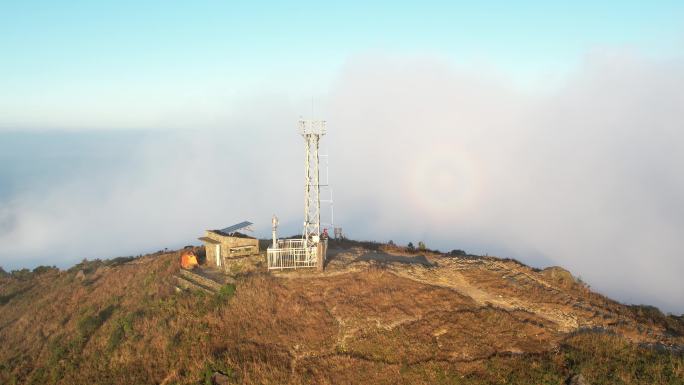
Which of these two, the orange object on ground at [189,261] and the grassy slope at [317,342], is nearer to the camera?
the grassy slope at [317,342]

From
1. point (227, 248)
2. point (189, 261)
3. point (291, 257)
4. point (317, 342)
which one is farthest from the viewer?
point (189, 261)

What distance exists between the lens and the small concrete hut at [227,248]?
23.7 meters

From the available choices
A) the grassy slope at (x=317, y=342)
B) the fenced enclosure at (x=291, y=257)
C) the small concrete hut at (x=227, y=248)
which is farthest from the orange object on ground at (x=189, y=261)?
the fenced enclosure at (x=291, y=257)

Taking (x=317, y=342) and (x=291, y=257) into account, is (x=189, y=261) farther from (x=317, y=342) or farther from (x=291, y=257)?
(x=317, y=342)

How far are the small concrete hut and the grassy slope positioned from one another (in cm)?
274

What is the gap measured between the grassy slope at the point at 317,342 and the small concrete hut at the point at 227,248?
2.74 m

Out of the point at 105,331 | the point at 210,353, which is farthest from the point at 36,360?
the point at 210,353

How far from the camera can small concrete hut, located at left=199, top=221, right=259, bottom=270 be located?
77.6 feet

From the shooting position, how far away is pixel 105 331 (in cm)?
2027

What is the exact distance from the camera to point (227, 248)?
23.7m

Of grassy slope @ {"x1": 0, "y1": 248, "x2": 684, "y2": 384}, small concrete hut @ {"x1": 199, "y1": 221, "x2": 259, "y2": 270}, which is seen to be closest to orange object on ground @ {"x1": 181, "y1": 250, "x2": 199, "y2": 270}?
small concrete hut @ {"x1": 199, "y1": 221, "x2": 259, "y2": 270}

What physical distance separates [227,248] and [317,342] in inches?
375

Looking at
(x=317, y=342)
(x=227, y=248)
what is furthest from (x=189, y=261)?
(x=317, y=342)

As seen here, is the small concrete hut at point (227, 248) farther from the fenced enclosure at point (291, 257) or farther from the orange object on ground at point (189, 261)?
the fenced enclosure at point (291, 257)
